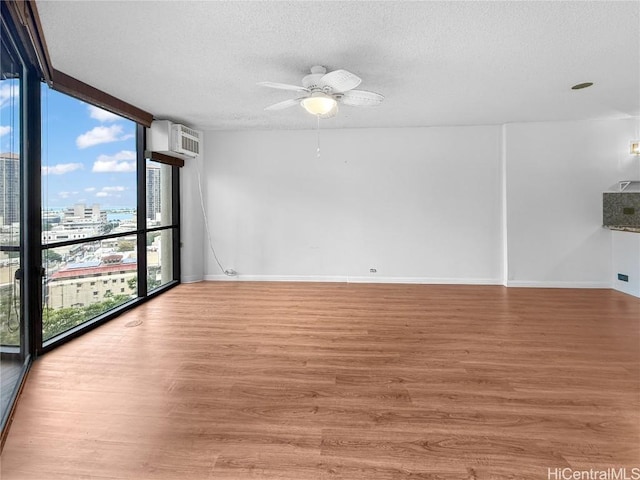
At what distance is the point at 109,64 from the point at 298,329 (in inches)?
117

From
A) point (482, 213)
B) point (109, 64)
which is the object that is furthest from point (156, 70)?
point (482, 213)

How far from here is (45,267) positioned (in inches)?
109

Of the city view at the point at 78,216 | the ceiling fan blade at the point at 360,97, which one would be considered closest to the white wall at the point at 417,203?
the city view at the point at 78,216

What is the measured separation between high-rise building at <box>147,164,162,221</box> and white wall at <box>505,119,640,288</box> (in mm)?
5267

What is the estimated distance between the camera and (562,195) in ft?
16.0

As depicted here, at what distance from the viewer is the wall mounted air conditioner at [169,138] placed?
4.38m

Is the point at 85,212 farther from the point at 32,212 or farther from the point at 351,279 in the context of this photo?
the point at 351,279

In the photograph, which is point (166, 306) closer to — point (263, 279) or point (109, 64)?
point (263, 279)

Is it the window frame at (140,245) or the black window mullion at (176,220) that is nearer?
the window frame at (140,245)

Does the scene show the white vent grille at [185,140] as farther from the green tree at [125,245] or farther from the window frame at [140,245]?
the green tree at [125,245]

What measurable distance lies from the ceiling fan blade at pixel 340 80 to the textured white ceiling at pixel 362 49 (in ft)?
0.74

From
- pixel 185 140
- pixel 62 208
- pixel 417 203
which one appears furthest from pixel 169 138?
pixel 417 203

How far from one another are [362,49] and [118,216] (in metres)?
3.26

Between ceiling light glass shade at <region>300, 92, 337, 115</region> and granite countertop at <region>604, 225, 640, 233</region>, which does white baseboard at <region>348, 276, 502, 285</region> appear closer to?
granite countertop at <region>604, 225, 640, 233</region>
